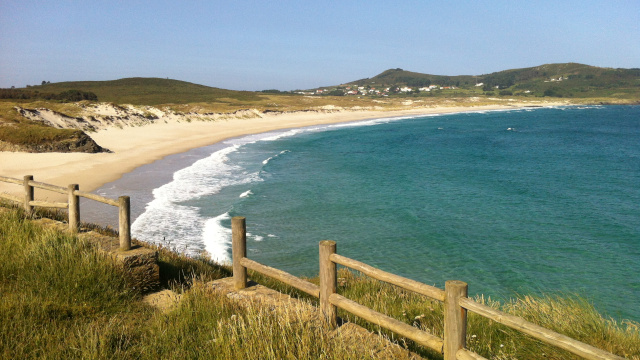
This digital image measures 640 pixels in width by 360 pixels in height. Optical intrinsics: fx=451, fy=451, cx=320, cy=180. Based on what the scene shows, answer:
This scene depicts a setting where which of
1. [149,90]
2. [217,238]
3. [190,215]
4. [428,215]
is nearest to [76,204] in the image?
[217,238]

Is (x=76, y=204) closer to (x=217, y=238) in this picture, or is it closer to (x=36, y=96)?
(x=217, y=238)

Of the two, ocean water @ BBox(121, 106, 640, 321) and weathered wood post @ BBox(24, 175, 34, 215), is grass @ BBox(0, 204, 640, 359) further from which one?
ocean water @ BBox(121, 106, 640, 321)

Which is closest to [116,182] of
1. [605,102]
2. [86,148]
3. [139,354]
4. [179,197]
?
[179,197]

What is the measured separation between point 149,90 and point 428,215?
396 feet

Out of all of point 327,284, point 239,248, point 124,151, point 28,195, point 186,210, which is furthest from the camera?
point 124,151

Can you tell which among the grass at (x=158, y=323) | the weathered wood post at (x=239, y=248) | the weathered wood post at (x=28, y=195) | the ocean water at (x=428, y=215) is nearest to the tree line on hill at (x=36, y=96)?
the ocean water at (x=428, y=215)

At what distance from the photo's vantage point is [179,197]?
19.9 metres

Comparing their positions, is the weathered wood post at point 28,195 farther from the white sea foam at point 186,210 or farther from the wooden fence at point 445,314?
the wooden fence at point 445,314

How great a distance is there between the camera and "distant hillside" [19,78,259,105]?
354ft

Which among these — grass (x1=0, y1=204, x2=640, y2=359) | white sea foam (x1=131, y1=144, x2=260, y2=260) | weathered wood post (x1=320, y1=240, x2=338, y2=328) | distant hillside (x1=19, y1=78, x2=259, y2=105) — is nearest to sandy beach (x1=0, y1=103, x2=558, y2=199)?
white sea foam (x1=131, y1=144, x2=260, y2=260)

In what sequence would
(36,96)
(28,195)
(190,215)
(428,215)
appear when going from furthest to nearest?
(36,96), (428,215), (190,215), (28,195)

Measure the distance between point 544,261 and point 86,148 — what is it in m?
27.4

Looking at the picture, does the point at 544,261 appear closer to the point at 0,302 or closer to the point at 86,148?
the point at 0,302

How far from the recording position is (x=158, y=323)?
4.89 m
